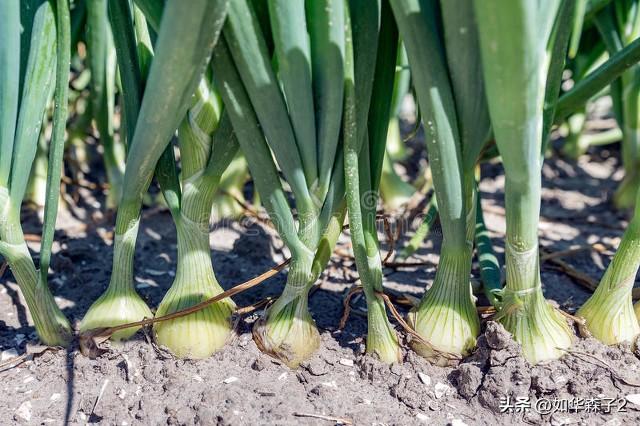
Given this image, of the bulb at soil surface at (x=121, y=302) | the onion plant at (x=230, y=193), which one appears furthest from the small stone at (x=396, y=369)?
the onion plant at (x=230, y=193)

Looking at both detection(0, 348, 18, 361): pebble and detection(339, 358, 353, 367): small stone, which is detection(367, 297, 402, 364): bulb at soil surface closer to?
detection(339, 358, 353, 367): small stone

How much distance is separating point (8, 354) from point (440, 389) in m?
0.64

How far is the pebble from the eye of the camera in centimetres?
103

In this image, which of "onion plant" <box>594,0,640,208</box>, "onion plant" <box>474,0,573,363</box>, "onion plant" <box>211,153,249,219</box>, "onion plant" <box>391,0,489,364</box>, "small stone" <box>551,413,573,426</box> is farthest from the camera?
"onion plant" <box>211,153,249,219</box>

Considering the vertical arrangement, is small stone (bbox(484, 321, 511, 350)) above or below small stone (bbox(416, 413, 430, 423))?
above

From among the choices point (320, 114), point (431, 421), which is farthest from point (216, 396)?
point (320, 114)

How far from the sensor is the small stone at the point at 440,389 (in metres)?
0.92

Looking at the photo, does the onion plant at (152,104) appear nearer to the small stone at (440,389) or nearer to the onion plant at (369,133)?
the onion plant at (369,133)

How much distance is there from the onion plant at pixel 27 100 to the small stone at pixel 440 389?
1.83 ft

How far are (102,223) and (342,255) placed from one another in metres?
0.61

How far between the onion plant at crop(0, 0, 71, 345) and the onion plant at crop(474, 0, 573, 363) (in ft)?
1.80

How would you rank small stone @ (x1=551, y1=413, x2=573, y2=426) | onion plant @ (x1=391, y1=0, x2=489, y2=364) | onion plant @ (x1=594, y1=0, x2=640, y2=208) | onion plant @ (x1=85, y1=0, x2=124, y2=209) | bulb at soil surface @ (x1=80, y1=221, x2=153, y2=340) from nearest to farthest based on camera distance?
onion plant @ (x1=391, y1=0, x2=489, y2=364) < small stone @ (x1=551, y1=413, x2=573, y2=426) < bulb at soil surface @ (x1=80, y1=221, x2=153, y2=340) < onion plant @ (x1=85, y1=0, x2=124, y2=209) < onion plant @ (x1=594, y1=0, x2=640, y2=208)

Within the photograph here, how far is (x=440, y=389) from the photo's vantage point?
3.04 ft

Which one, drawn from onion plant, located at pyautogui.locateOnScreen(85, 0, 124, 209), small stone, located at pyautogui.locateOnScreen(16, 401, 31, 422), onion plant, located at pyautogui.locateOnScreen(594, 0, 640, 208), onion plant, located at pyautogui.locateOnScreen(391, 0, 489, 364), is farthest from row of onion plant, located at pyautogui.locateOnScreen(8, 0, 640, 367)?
Answer: onion plant, located at pyautogui.locateOnScreen(594, 0, 640, 208)
